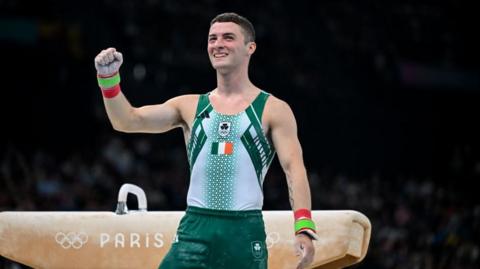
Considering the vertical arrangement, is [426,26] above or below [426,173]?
above

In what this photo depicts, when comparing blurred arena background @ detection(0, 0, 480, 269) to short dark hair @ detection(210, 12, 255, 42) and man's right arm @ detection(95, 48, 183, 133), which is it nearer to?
man's right arm @ detection(95, 48, 183, 133)

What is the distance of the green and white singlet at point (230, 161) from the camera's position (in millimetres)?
4641

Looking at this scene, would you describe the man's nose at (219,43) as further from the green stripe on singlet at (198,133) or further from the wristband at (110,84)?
the wristband at (110,84)

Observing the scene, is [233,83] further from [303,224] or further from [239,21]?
[303,224]

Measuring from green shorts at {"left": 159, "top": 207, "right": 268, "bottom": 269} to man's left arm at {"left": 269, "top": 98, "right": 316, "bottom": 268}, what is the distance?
8.9 inches

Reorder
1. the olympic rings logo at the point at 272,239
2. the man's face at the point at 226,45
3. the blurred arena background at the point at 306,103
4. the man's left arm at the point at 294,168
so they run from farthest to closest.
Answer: the blurred arena background at the point at 306,103, the olympic rings logo at the point at 272,239, the man's face at the point at 226,45, the man's left arm at the point at 294,168

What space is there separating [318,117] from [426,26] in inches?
154

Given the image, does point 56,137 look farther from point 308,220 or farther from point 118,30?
point 308,220

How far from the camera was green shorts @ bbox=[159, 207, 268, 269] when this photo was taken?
4516 millimetres

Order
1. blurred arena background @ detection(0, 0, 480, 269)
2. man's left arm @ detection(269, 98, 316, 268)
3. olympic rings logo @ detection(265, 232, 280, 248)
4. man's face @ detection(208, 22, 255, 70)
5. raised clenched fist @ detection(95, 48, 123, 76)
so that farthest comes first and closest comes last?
1. blurred arena background @ detection(0, 0, 480, 269)
2. olympic rings logo @ detection(265, 232, 280, 248)
3. man's face @ detection(208, 22, 255, 70)
4. raised clenched fist @ detection(95, 48, 123, 76)
5. man's left arm @ detection(269, 98, 316, 268)

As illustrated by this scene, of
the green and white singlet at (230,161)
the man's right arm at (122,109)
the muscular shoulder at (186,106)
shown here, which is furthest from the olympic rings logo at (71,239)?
the green and white singlet at (230,161)

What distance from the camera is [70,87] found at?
13875mm

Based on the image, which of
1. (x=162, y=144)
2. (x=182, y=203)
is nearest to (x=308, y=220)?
(x=182, y=203)

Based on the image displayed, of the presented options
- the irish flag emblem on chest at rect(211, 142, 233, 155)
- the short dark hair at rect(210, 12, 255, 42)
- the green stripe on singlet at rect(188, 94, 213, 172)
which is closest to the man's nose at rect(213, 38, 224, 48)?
the short dark hair at rect(210, 12, 255, 42)
